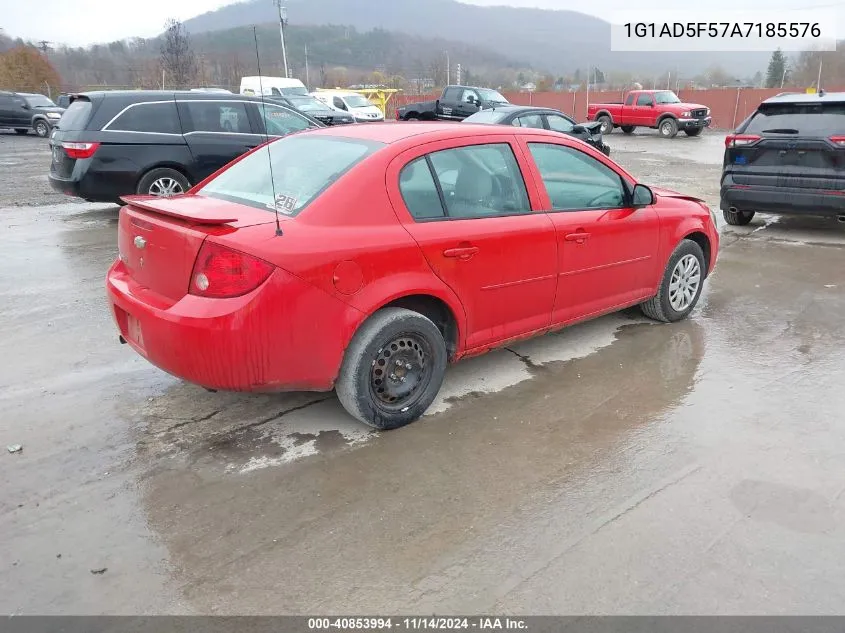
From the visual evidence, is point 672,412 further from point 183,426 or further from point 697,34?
point 697,34

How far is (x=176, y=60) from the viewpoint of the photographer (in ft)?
150

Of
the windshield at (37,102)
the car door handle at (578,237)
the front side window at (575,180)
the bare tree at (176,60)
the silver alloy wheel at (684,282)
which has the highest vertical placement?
the bare tree at (176,60)

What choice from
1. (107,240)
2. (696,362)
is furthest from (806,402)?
(107,240)

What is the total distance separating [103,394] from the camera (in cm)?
397

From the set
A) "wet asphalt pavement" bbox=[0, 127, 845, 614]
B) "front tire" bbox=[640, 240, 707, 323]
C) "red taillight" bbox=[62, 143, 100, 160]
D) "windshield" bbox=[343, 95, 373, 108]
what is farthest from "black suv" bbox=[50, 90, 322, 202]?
"windshield" bbox=[343, 95, 373, 108]

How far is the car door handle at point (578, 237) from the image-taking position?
421 centimetres

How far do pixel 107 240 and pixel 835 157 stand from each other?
8583 millimetres

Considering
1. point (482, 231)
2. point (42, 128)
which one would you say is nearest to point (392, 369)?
point (482, 231)

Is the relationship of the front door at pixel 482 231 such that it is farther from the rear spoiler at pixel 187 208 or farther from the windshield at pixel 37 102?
the windshield at pixel 37 102

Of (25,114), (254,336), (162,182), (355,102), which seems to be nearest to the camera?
(254,336)

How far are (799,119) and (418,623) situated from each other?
25.8ft

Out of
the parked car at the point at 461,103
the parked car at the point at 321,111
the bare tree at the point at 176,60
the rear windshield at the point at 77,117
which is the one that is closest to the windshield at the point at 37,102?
the parked car at the point at 321,111

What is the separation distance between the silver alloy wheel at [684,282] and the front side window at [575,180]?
2.95 feet

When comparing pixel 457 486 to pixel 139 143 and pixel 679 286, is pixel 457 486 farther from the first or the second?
pixel 139 143
